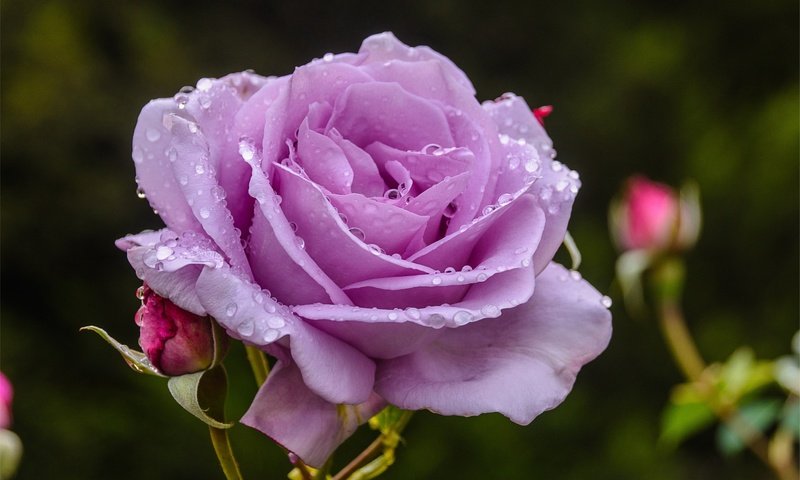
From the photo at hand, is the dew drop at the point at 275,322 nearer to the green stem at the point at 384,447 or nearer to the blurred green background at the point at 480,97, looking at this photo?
the green stem at the point at 384,447

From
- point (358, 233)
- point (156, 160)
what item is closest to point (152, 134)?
point (156, 160)

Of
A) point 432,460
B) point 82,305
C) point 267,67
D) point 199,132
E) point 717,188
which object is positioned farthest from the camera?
point 717,188

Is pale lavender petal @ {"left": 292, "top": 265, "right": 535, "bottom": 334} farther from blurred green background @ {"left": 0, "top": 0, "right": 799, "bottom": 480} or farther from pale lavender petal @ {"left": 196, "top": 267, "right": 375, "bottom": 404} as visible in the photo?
blurred green background @ {"left": 0, "top": 0, "right": 799, "bottom": 480}

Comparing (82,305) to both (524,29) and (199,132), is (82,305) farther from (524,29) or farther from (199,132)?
(199,132)

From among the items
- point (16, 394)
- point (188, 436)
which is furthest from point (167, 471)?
Result: point (16, 394)

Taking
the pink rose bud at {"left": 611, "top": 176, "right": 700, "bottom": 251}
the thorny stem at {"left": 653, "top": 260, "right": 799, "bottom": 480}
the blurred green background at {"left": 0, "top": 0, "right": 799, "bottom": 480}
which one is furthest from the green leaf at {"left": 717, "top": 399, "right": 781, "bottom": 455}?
the blurred green background at {"left": 0, "top": 0, "right": 799, "bottom": 480}

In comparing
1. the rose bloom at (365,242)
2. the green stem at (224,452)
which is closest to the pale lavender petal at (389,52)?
the rose bloom at (365,242)
